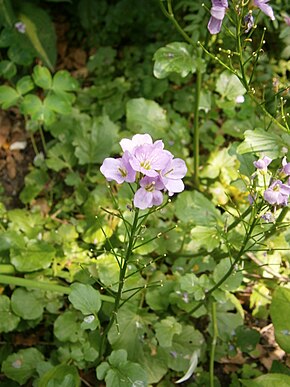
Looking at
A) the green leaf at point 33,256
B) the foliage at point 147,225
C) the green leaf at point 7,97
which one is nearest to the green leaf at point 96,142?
the foliage at point 147,225

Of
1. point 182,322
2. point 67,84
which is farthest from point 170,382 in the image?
point 67,84

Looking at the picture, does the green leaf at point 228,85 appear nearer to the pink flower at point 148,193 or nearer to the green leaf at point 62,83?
the green leaf at point 62,83

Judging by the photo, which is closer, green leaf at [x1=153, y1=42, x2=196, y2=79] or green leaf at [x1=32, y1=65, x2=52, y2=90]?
green leaf at [x1=153, y1=42, x2=196, y2=79]

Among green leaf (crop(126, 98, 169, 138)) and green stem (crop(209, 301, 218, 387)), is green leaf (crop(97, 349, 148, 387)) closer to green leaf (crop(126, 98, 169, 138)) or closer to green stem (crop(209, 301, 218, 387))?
green stem (crop(209, 301, 218, 387))

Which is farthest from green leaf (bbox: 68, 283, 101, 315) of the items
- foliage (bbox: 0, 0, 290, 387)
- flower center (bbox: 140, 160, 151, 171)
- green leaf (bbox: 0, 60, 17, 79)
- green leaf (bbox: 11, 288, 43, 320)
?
green leaf (bbox: 0, 60, 17, 79)

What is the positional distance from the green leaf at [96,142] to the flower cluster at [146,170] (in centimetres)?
123

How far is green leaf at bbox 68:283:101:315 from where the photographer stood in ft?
5.65

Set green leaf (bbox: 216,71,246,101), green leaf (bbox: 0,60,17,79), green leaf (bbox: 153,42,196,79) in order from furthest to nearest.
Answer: green leaf (bbox: 0,60,17,79) → green leaf (bbox: 216,71,246,101) → green leaf (bbox: 153,42,196,79)

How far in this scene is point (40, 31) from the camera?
3129 millimetres

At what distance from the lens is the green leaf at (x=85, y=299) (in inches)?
67.7

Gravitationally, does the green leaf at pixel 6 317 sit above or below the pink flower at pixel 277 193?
below

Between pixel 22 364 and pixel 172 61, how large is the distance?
52.7 inches

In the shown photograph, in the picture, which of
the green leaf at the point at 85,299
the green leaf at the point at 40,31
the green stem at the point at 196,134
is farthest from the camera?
the green leaf at the point at 40,31

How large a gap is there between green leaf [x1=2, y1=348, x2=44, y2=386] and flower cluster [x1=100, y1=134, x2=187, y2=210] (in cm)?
104
